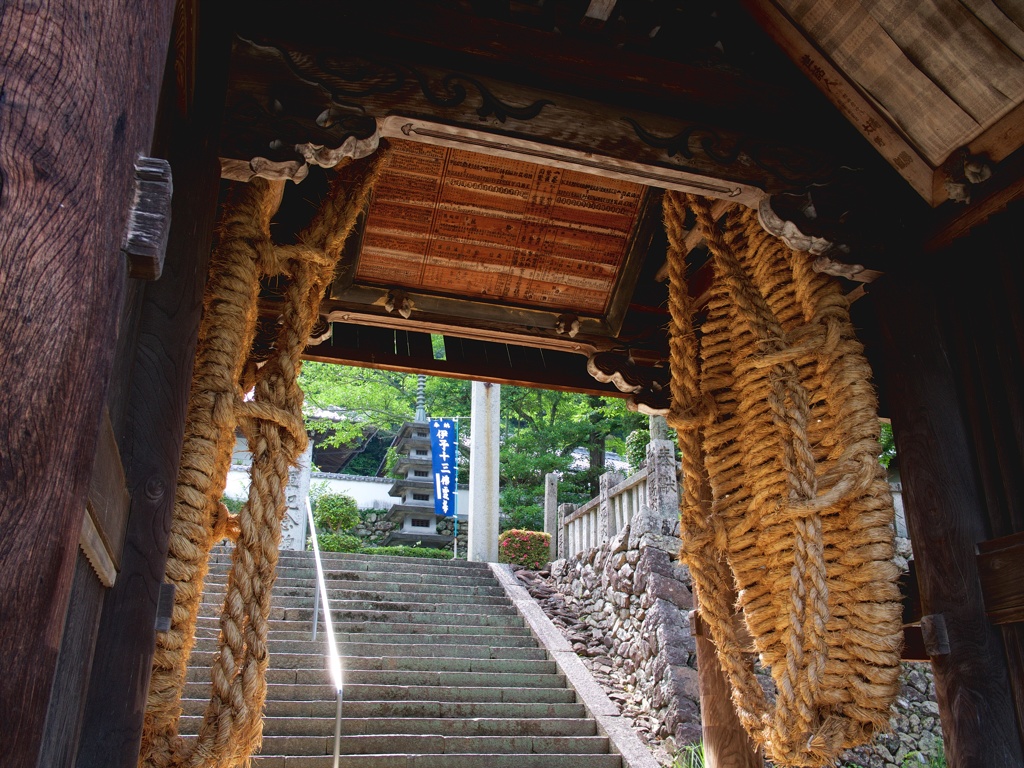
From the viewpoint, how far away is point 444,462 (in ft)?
45.6

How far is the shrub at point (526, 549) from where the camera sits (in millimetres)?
11594

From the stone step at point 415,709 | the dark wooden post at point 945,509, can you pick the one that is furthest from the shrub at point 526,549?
the dark wooden post at point 945,509

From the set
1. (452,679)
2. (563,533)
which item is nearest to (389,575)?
(563,533)

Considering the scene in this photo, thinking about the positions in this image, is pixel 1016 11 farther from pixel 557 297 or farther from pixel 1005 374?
pixel 557 297

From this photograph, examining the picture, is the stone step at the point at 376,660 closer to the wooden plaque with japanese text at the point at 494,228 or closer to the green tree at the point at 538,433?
the wooden plaque with japanese text at the point at 494,228

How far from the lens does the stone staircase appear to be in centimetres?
505

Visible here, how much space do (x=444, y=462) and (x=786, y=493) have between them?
39.4 ft

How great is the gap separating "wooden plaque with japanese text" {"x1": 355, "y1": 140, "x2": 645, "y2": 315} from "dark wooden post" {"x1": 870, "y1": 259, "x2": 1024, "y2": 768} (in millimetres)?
1026

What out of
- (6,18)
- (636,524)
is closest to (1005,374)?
(6,18)

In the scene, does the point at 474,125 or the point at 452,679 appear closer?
the point at 474,125

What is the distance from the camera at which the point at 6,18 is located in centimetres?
80

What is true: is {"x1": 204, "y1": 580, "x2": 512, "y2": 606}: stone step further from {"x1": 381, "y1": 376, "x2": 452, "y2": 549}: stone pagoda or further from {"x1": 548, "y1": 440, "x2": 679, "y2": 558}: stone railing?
{"x1": 381, "y1": 376, "x2": 452, "y2": 549}: stone pagoda

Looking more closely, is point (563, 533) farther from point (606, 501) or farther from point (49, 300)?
point (49, 300)

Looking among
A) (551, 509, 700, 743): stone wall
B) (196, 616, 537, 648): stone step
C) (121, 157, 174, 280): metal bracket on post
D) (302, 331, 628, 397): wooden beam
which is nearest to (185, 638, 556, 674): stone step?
(196, 616, 537, 648): stone step
